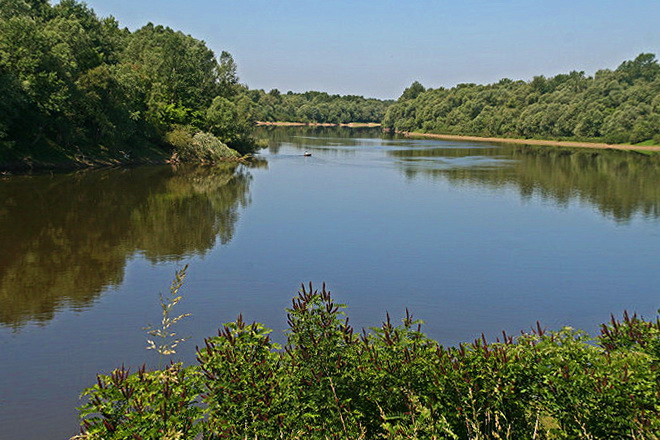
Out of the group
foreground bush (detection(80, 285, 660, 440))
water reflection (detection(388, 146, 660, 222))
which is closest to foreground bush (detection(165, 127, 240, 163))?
water reflection (detection(388, 146, 660, 222))

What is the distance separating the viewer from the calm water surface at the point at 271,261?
58.1ft

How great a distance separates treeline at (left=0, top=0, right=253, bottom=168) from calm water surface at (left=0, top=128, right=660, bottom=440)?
7.26 metres

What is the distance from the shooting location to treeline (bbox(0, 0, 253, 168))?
53.2m

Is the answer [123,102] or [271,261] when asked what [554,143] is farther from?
[271,261]

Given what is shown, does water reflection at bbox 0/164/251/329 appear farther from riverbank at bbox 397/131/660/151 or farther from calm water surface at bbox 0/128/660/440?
riverbank at bbox 397/131/660/151

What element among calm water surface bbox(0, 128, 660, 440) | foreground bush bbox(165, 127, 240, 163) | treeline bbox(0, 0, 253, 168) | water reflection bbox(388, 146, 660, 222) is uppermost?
treeline bbox(0, 0, 253, 168)

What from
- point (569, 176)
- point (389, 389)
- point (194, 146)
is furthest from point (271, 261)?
point (569, 176)

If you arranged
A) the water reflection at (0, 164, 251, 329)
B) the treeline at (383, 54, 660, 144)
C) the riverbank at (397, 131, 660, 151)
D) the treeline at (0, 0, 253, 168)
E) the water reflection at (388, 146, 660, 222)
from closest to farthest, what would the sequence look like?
the water reflection at (0, 164, 251, 329) → the water reflection at (388, 146, 660, 222) → the treeline at (0, 0, 253, 168) → the riverbank at (397, 131, 660, 151) → the treeline at (383, 54, 660, 144)

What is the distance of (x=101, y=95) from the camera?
2537 inches

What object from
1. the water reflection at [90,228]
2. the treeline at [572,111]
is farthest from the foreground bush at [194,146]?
the treeline at [572,111]

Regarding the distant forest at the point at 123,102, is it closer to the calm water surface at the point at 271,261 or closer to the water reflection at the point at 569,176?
the calm water surface at the point at 271,261

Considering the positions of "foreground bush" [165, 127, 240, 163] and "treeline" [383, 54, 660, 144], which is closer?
"foreground bush" [165, 127, 240, 163]

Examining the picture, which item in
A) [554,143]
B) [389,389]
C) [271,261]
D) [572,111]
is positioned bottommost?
[271,261]

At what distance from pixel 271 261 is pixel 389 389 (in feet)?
66.9
